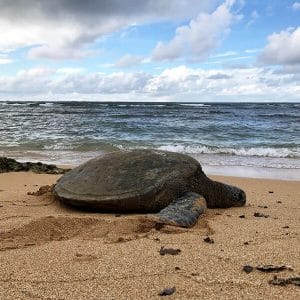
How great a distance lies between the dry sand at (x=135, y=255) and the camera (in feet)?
8.63

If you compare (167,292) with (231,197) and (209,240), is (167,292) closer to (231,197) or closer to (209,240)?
(209,240)

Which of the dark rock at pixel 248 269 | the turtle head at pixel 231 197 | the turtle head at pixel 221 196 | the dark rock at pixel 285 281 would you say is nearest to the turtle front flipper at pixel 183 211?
the turtle head at pixel 221 196

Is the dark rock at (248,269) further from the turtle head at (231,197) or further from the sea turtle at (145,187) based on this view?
the turtle head at (231,197)

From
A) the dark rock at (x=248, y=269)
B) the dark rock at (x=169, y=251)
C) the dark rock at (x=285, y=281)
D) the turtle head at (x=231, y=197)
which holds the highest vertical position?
the dark rock at (x=285, y=281)

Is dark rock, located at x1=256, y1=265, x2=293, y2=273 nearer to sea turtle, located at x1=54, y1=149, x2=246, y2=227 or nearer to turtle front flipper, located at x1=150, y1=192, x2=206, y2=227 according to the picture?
turtle front flipper, located at x1=150, y1=192, x2=206, y2=227

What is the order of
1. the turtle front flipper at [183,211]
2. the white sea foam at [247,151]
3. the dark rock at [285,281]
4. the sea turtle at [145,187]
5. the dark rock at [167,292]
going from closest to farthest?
the dark rock at [167,292], the dark rock at [285,281], the turtle front flipper at [183,211], the sea turtle at [145,187], the white sea foam at [247,151]

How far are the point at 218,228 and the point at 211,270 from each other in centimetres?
136

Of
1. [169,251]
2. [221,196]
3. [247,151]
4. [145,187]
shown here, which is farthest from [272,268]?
[247,151]

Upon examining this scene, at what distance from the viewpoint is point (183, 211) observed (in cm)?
464

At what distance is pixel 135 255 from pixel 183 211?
1.45 metres

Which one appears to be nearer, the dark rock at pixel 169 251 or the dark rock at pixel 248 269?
the dark rock at pixel 248 269

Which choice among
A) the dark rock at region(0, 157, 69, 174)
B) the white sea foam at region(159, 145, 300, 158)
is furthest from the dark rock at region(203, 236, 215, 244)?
the white sea foam at region(159, 145, 300, 158)

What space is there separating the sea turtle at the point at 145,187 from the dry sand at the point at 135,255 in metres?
0.20

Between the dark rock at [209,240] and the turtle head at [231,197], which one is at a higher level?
the dark rock at [209,240]
